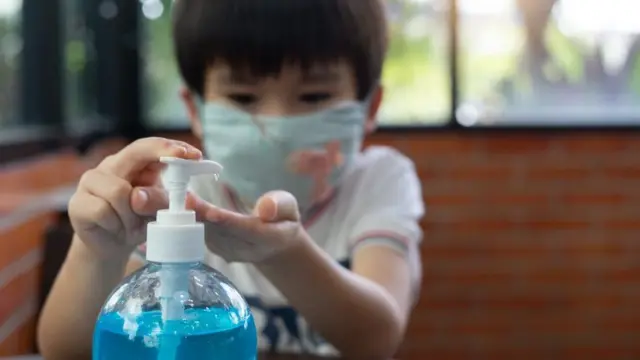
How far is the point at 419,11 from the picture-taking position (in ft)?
7.27

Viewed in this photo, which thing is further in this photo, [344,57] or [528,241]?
[528,241]

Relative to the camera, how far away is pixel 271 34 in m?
0.75

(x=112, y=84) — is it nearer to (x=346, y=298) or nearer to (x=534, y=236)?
(x=534, y=236)

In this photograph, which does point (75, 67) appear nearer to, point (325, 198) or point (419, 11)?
point (419, 11)

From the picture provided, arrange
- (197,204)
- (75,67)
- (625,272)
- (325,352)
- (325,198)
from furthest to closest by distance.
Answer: (625,272) → (75,67) → (325,198) → (325,352) → (197,204)

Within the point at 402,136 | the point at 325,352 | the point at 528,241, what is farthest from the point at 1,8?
the point at 528,241

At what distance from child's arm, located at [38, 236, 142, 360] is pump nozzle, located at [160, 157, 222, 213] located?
0.15 meters

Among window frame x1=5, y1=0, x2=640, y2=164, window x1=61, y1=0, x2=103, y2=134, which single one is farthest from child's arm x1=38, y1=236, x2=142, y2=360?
window x1=61, y1=0, x2=103, y2=134

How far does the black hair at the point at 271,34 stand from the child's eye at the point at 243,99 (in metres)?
0.02

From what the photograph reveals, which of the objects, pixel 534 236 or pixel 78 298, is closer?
pixel 78 298

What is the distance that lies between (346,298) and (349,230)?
21cm

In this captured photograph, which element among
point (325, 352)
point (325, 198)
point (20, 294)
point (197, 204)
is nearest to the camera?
point (197, 204)

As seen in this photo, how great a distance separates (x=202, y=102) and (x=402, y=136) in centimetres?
144

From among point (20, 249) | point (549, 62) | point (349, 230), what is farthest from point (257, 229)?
point (549, 62)
